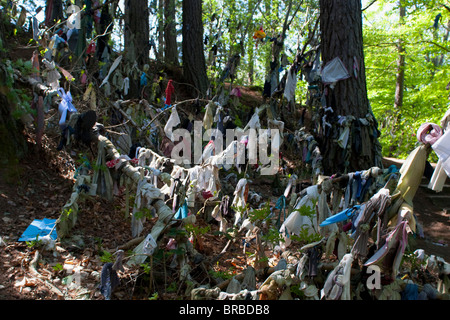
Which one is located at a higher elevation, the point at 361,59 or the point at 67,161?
the point at 361,59

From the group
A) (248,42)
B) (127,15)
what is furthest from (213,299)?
(248,42)

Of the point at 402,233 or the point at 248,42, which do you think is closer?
the point at 402,233

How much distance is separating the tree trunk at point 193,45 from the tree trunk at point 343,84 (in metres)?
4.99

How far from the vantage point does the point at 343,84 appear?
7.51m

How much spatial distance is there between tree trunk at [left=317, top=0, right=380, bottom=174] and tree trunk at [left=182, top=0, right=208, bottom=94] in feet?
16.4

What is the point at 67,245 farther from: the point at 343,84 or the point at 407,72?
the point at 407,72

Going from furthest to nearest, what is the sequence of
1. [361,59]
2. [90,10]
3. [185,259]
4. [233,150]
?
[90,10], [361,59], [233,150], [185,259]

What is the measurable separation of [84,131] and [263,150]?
258cm

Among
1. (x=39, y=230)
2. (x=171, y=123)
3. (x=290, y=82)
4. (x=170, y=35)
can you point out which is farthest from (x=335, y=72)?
(x=170, y=35)

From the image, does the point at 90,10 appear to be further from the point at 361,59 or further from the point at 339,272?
the point at 339,272

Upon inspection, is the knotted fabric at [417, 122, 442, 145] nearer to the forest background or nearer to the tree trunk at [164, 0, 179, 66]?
the forest background

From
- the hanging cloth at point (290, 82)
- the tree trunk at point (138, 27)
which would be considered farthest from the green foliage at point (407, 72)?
the tree trunk at point (138, 27)

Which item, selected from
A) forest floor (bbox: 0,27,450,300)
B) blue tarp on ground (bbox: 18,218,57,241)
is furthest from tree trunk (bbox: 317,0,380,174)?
blue tarp on ground (bbox: 18,218,57,241)

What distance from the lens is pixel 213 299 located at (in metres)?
3.18
